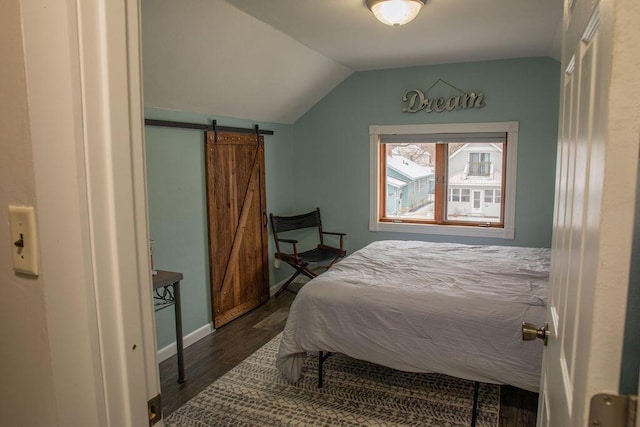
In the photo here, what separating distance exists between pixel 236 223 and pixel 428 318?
2245mm

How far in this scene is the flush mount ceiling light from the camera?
2.57m

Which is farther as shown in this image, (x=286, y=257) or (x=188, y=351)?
(x=286, y=257)

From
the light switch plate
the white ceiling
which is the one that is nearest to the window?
the white ceiling

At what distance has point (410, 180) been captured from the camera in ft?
16.1

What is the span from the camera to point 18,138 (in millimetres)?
761

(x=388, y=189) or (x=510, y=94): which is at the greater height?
(x=510, y=94)

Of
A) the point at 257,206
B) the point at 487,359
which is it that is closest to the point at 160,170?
the point at 257,206

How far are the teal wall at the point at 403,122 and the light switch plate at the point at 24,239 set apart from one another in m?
4.19

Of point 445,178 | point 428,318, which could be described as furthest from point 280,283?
point 428,318

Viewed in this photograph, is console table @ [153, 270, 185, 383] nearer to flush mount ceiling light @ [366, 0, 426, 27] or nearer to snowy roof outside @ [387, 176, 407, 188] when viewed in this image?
flush mount ceiling light @ [366, 0, 426, 27]

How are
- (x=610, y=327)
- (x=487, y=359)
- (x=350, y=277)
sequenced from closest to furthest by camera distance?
(x=610, y=327) → (x=487, y=359) → (x=350, y=277)

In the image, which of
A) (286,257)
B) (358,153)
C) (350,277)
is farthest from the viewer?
(358,153)

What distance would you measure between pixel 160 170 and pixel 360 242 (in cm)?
246

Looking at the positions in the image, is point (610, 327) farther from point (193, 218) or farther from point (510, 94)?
point (510, 94)
